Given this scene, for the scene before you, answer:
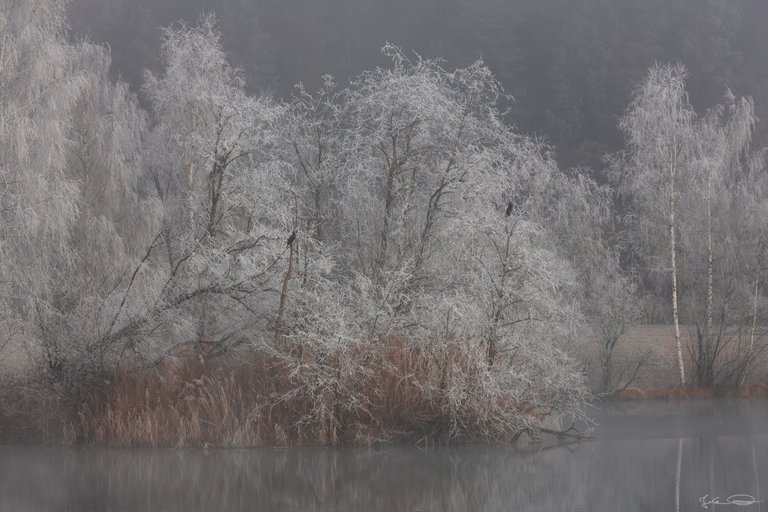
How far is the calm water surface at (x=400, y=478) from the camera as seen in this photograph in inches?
462

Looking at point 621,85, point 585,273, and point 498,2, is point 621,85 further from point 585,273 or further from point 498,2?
point 585,273

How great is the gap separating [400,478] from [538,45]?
4448 centimetres

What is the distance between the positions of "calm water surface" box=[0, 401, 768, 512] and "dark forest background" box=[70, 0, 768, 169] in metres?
33.4

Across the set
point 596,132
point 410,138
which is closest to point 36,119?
point 410,138

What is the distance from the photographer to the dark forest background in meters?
49.9

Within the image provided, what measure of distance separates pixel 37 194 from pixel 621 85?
120 feet

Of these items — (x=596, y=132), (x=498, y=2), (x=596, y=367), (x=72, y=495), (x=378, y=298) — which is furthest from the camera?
(x=498, y=2)

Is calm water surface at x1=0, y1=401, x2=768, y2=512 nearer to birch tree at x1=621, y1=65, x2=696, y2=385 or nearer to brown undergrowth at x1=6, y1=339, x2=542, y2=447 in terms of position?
brown undergrowth at x1=6, y1=339, x2=542, y2=447

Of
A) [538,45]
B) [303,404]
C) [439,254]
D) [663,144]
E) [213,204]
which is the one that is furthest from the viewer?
[538,45]

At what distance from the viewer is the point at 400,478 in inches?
530

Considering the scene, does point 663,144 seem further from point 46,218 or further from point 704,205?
point 46,218

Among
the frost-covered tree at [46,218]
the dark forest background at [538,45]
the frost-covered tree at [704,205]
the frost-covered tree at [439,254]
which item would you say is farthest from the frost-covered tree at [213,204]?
the dark forest background at [538,45]

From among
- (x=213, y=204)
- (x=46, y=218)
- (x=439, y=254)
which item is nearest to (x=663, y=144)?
(x=439, y=254)

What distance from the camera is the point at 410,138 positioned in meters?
18.5
